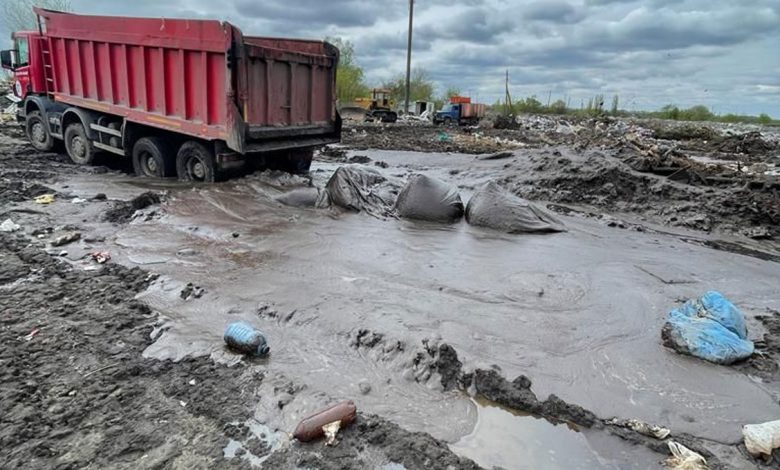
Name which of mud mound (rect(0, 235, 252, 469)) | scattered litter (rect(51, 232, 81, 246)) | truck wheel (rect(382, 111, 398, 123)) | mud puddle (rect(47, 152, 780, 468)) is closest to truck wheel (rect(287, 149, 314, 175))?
mud puddle (rect(47, 152, 780, 468))

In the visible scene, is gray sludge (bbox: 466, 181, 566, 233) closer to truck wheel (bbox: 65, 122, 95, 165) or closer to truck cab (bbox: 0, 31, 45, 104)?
truck wheel (bbox: 65, 122, 95, 165)

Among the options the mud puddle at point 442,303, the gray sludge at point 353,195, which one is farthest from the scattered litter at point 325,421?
the gray sludge at point 353,195

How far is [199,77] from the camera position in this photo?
7.28 meters

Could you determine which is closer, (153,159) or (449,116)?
(153,159)

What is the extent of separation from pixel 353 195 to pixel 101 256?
3437 millimetres

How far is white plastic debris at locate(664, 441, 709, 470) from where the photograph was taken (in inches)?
91.7

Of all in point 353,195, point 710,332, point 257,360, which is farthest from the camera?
point 353,195

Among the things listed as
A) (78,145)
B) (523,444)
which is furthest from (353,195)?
(78,145)

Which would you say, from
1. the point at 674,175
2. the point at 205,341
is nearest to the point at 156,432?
the point at 205,341

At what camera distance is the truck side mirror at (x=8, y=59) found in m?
10.4

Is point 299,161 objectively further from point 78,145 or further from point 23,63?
point 23,63

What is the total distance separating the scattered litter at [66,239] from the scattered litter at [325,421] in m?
4.07

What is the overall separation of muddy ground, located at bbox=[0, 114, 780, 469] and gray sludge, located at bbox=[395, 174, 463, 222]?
38cm

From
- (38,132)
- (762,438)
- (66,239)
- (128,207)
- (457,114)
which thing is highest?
(457,114)
